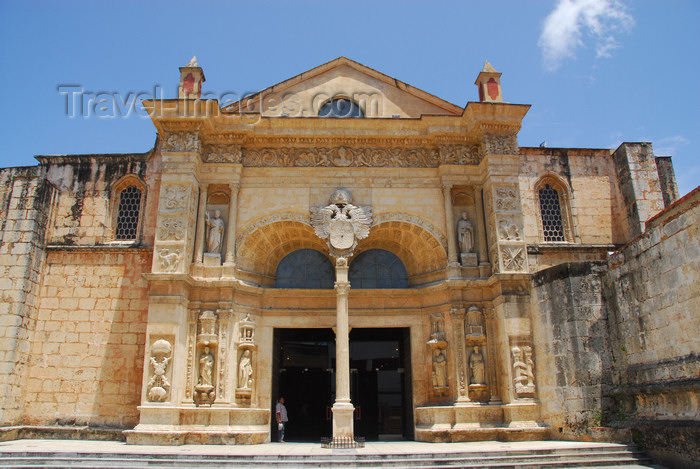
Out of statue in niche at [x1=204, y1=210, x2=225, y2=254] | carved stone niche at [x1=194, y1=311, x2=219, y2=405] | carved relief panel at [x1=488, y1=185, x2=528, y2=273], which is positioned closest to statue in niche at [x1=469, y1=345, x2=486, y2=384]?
carved relief panel at [x1=488, y1=185, x2=528, y2=273]

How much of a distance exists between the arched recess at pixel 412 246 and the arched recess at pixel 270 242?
1692 millimetres

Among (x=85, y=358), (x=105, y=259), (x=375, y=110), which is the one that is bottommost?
(x=85, y=358)

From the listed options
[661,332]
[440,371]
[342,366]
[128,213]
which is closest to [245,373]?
[342,366]

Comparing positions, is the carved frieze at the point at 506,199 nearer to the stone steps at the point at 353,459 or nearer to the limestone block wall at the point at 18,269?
the stone steps at the point at 353,459

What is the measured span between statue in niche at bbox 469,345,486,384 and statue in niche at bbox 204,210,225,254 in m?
7.95

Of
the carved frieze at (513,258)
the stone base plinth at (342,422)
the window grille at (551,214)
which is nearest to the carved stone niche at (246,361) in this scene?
the stone base plinth at (342,422)

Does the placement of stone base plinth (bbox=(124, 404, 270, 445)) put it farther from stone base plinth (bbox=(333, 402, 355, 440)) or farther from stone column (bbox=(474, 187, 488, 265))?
stone column (bbox=(474, 187, 488, 265))

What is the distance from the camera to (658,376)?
36.7 ft

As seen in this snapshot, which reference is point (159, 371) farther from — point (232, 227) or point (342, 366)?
point (342, 366)

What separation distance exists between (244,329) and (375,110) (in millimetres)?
8186

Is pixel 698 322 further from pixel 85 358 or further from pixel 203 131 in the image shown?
pixel 85 358

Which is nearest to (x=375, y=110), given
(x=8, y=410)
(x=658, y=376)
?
(x=658, y=376)

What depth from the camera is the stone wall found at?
398 inches

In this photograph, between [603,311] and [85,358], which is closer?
[603,311]
